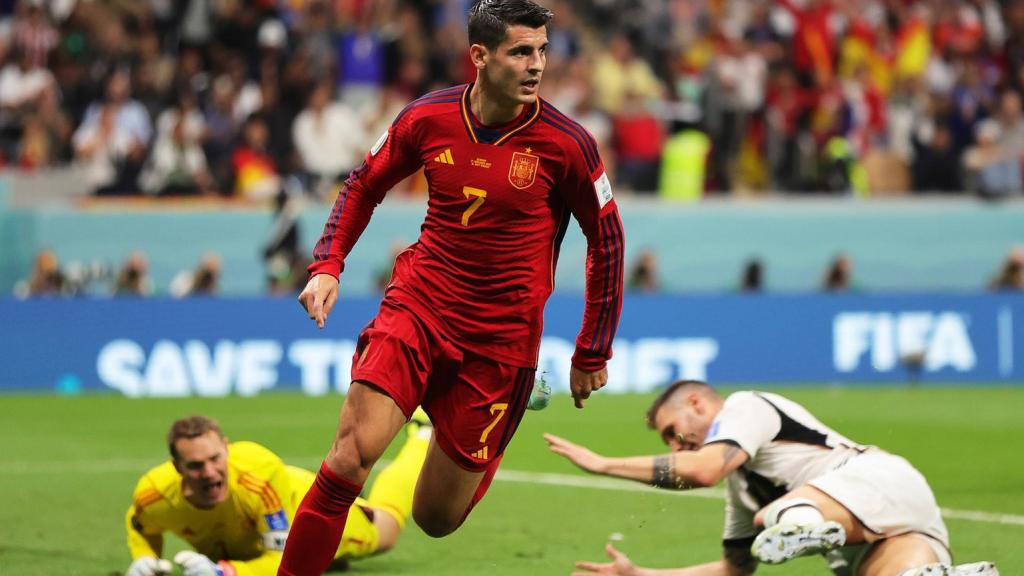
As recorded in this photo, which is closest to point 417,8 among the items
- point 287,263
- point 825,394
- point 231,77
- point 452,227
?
point 231,77

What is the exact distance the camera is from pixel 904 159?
73.6ft

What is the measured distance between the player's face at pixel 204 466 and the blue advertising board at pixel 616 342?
1042 centimetres

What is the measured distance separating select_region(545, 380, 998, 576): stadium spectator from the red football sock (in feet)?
2.72

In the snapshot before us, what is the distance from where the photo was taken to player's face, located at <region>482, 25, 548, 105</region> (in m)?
6.45

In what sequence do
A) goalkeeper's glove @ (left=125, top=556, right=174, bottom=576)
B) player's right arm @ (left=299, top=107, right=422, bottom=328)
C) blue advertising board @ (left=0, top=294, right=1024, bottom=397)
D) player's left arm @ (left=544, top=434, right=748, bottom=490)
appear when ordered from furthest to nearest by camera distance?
blue advertising board @ (left=0, top=294, right=1024, bottom=397) < goalkeeper's glove @ (left=125, top=556, right=174, bottom=576) < player's right arm @ (left=299, top=107, right=422, bottom=328) < player's left arm @ (left=544, top=434, right=748, bottom=490)

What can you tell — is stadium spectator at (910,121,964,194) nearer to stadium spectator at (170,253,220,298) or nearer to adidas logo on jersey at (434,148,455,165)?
stadium spectator at (170,253,220,298)

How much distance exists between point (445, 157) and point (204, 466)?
1.93 meters

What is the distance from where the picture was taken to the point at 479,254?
6.59 m

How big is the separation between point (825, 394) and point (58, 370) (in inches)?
327

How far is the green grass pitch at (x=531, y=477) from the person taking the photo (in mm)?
8719

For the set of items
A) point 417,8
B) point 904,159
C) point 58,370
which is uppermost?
point 417,8

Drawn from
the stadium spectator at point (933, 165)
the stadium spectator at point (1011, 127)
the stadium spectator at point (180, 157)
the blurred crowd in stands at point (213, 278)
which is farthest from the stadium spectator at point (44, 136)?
the stadium spectator at point (1011, 127)

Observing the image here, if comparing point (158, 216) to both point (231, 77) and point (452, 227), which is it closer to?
point (231, 77)

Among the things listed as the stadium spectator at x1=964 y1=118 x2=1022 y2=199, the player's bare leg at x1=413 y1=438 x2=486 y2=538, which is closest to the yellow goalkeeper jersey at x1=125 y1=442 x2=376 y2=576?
the player's bare leg at x1=413 y1=438 x2=486 y2=538
